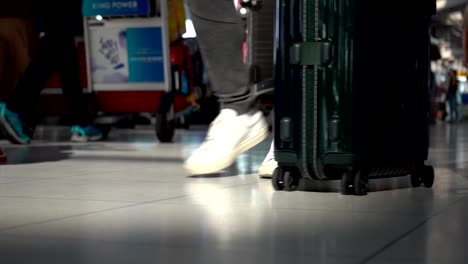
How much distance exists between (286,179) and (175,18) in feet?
13.4

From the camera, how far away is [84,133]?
6129mm

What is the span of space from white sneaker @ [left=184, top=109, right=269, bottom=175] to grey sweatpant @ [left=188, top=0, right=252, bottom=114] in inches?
1.6

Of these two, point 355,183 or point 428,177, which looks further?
point 428,177

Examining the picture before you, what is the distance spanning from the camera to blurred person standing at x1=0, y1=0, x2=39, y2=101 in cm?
648

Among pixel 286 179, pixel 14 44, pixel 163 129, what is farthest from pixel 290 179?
pixel 14 44

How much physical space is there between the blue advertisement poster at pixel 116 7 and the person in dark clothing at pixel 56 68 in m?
0.11

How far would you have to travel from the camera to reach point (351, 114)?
2309mm

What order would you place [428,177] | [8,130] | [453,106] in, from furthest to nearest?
[453,106], [8,130], [428,177]

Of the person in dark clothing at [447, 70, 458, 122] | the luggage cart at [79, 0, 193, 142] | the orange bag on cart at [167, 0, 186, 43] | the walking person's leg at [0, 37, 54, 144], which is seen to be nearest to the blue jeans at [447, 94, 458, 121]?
the person in dark clothing at [447, 70, 458, 122]

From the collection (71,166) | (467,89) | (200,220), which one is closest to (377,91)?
(200,220)

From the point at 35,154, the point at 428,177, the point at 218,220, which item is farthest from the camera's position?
the point at 35,154

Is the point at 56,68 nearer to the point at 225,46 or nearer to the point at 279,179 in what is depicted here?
the point at 225,46

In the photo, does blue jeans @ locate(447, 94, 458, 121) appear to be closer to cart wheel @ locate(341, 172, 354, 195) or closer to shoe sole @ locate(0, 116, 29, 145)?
shoe sole @ locate(0, 116, 29, 145)

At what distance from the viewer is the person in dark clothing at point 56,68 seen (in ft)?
18.3
